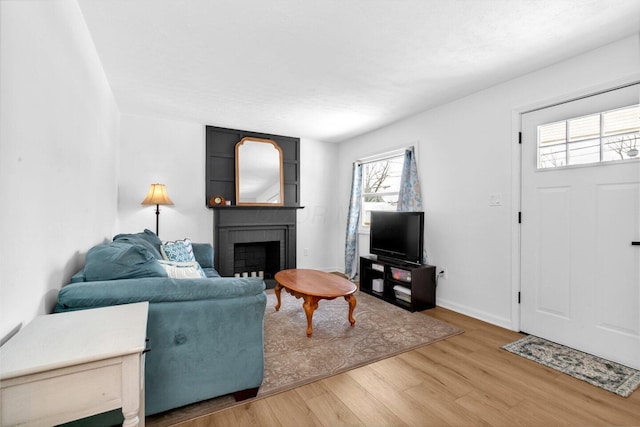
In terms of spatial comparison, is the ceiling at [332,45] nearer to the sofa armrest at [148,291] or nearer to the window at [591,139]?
the window at [591,139]

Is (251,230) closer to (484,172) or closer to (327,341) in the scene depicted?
(327,341)

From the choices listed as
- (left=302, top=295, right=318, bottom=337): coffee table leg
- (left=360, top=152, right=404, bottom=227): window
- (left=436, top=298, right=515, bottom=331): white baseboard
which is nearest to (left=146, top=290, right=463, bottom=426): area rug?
(left=302, top=295, right=318, bottom=337): coffee table leg

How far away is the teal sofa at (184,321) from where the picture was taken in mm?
1445

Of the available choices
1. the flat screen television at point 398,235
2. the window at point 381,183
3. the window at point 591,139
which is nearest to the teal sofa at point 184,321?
the flat screen television at point 398,235

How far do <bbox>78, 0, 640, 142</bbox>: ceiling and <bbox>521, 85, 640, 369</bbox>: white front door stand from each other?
0.64 metres

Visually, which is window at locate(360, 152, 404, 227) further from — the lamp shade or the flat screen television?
the lamp shade

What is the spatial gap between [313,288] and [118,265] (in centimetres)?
161

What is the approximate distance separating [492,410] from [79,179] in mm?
2930

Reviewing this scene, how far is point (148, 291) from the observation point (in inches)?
58.0

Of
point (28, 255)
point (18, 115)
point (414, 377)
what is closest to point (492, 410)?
point (414, 377)

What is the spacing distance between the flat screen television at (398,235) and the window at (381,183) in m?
0.49

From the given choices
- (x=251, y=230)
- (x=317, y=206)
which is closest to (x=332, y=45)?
(x=251, y=230)

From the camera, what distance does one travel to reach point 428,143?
3.65m

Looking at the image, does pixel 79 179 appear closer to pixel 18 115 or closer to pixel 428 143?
pixel 18 115
